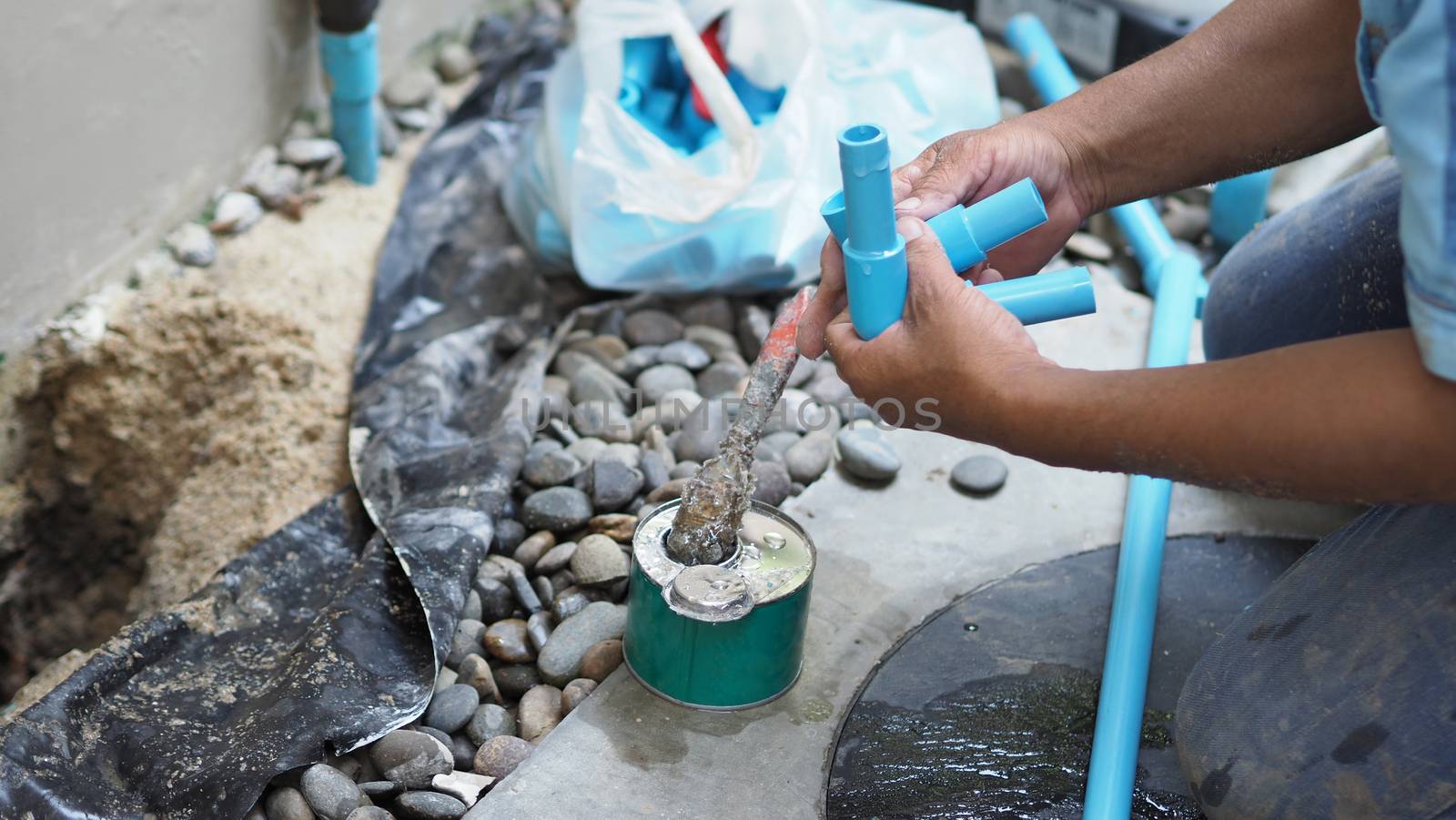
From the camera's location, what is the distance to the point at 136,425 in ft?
5.80

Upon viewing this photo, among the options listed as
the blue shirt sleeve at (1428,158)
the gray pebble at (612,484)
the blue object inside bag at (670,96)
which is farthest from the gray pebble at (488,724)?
the blue object inside bag at (670,96)

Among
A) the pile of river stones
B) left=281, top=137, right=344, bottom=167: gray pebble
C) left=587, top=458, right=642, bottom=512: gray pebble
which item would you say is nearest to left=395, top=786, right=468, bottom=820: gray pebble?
the pile of river stones

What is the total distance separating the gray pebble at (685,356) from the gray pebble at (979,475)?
429 mm

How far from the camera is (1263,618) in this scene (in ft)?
3.64

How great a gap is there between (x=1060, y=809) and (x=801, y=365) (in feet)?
A: 2.68

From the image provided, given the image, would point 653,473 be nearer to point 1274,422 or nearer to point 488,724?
point 488,724

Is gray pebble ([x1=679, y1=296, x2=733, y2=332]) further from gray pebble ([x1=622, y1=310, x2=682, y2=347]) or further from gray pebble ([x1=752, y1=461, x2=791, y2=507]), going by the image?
gray pebble ([x1=752, y1=461, x2=791, y2=507])

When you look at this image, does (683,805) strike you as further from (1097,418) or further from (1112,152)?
(1112,152)

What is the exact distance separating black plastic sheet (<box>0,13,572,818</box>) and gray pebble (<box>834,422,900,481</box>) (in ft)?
1.36

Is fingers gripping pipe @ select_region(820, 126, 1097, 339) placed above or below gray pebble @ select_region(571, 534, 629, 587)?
above

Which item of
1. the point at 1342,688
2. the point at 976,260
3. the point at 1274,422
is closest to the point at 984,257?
the point at 976,260

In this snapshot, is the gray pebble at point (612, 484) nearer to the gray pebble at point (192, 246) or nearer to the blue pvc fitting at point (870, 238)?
the blue pvc fitting at point (870, 238)

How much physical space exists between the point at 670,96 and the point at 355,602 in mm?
1056

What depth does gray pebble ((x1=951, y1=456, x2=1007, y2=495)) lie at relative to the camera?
5.07 ft
